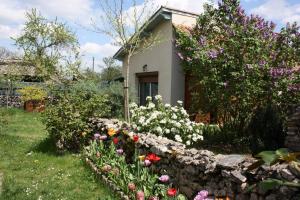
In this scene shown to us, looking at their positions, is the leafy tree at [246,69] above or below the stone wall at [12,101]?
above

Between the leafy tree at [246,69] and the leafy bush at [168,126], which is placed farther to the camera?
the leafy tree at [246,69]

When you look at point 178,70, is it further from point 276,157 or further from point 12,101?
point 12,101

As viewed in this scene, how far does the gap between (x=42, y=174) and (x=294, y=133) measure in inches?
195

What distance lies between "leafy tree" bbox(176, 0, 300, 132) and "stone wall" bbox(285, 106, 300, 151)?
4.43 ft

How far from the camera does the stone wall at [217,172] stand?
3.89 m

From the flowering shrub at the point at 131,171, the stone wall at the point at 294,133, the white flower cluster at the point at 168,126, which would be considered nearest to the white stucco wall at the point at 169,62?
the white flower cluster at the point at 168,126

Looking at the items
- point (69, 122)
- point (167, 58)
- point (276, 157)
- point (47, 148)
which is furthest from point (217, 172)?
point (167, 58)

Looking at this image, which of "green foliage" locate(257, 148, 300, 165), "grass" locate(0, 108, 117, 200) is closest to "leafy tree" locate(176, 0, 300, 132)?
"grass" locate(0, 108, 117, 200)

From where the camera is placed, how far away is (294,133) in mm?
7551

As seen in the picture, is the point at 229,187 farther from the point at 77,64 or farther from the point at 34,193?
the point at 77,64

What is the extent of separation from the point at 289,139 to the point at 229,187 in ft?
11.8

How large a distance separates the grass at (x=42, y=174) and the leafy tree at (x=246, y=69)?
12.7 ft

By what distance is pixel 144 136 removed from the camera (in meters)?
7.37

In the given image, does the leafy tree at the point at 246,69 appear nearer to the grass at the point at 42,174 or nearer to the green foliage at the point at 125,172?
the green foliage at the point at 125,172
